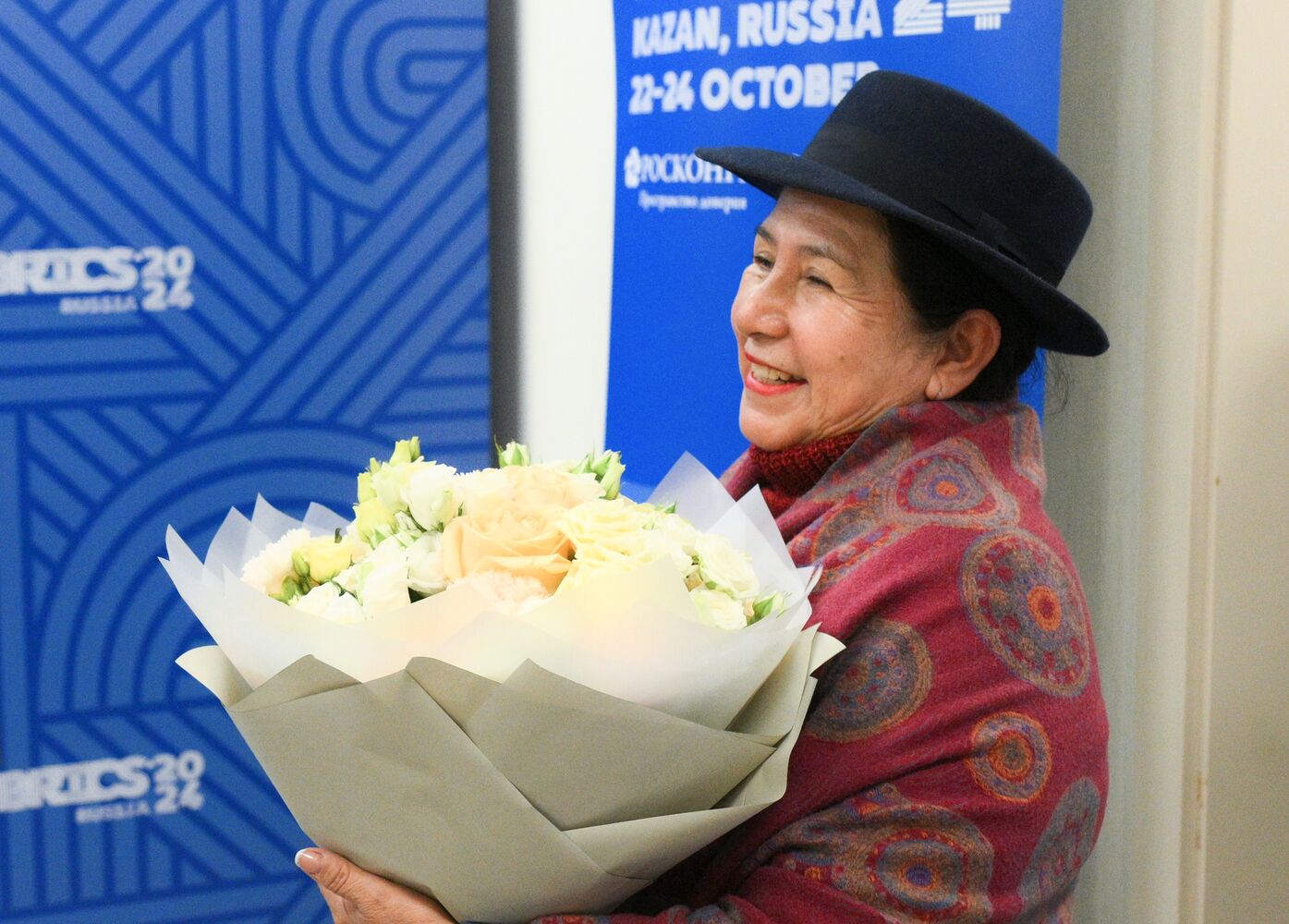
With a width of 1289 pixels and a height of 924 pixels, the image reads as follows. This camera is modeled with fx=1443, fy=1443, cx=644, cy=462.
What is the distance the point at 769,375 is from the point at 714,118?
2.89 ft

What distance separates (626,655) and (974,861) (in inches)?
17.0

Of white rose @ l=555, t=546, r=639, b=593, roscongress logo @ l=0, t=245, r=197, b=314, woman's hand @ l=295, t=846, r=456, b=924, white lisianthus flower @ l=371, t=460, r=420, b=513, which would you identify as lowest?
woman's hand @ l=295, t=846, r=456, b=924

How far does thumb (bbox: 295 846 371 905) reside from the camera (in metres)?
1.29

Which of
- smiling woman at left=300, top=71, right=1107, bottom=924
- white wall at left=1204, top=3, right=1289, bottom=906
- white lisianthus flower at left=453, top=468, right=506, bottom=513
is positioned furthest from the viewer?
white wall at left=1204, top=3, right=1289, bottom=906

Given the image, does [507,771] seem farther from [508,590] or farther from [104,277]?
[104,277]

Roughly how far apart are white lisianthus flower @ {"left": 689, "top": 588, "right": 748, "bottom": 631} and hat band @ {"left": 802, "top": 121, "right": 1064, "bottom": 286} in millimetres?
573

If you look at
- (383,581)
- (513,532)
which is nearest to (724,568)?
(513,532)

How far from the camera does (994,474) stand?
1.53 m

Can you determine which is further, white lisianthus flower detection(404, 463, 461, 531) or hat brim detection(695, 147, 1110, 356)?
hat brim detection(695, 147, 1110, 356)

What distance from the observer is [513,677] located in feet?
3.52

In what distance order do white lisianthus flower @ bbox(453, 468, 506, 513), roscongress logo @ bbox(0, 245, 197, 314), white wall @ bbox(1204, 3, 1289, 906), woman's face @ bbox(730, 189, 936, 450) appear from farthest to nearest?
1. roscongress logo @ bbox(0, 245, 197, 314)
2. white wall @ bbox(1204, 3, 1289, 906)
3. woman's face @ bbox(730, 189, 936, 450)
4. white lisianthus flower @ bbox(453, 468, 506, 513)

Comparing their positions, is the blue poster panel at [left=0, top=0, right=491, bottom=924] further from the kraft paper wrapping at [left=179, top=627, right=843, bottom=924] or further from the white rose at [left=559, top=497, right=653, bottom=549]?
the white rose at [left=559, top=497, right=653, bottom=549]

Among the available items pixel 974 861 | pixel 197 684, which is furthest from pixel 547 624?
pixel 197 684

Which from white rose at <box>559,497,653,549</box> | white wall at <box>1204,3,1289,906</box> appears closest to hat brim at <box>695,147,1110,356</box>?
white wall at <box>1204,3,1289,906</box>
